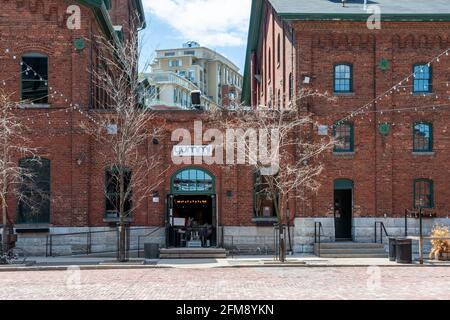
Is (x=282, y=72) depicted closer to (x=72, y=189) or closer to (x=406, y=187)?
(x=406, y=187)

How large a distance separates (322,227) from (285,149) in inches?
143

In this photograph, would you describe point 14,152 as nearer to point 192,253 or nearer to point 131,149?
point 131,149

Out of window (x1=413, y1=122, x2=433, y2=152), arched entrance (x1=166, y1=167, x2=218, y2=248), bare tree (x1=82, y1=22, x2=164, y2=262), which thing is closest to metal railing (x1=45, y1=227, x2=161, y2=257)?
bare tree (x1=82, y1=22, x2=164, y2=262)

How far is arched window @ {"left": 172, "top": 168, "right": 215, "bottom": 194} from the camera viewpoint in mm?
28734

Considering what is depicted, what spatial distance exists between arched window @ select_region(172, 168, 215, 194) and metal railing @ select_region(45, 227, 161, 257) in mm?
2839

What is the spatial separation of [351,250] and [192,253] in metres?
6.35

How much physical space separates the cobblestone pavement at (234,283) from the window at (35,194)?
585cm

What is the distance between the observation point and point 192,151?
2853 cm

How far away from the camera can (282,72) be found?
108 feet

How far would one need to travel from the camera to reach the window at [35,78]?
2795 cm

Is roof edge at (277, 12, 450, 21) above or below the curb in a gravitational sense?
above

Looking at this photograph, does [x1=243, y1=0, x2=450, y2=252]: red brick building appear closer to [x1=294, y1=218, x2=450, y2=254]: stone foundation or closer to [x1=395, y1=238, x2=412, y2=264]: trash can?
[x1=294, y1=218, x2=450, y2=254]: stone foundation

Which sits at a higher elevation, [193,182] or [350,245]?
[193,182]

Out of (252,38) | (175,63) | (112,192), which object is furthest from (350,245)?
(175,63)
